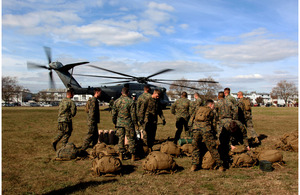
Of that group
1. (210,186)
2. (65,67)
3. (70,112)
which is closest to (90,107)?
(70,112)

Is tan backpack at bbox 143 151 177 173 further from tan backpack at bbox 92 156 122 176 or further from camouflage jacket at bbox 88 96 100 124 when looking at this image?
camouflage jacket at bbox 88 96 100 124

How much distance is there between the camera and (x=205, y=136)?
6070 millimetres

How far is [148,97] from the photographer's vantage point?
8.83 metres

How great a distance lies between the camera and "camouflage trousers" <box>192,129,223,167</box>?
19.9 ft

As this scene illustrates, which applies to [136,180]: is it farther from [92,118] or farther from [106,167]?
[92,118]

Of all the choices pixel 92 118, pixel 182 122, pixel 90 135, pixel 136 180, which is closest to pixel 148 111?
pixel 182 122

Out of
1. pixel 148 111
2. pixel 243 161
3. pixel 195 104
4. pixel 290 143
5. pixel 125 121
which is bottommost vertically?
pixel 243 161

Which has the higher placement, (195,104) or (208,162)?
(195,104)

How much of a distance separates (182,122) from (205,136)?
3579mm

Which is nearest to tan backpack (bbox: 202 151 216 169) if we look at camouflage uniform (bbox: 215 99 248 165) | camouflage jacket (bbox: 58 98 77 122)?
camouflage uniform (bbox: 215 99 248 165)

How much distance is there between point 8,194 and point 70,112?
3.75 m

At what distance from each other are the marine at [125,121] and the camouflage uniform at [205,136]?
1883mm

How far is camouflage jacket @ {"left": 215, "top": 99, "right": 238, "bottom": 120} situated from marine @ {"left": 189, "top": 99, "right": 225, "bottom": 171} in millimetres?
2338

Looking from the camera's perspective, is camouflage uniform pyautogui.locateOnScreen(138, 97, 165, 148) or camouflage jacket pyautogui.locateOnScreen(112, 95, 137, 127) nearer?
camouflage jacket pyautogui.locateOnScreen(112, 95, 137, 127)
